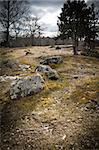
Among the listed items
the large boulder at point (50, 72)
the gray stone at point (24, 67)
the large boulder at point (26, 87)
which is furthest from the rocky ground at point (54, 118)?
the gray stone at point (24, 67)

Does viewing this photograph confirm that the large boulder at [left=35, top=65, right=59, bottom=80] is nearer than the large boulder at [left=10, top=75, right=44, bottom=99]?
No

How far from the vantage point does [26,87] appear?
14.4 m

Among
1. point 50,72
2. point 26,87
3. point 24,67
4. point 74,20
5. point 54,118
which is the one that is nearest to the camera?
point 54,118

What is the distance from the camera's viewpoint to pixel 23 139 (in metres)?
10.2

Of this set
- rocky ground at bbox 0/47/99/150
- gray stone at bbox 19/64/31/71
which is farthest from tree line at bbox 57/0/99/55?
rocky ground at bbox 0/47/99/150

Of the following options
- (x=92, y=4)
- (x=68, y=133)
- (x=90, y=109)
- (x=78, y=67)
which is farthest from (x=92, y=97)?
(x=92, y=4)

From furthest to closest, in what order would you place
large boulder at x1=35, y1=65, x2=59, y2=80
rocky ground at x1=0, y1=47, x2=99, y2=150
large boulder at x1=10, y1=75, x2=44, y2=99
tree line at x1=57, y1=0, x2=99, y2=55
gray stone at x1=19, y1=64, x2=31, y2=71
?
tree line at x1=57, y1=0, x2=99, y2=55, gray stone at x1=19, y1=64, x2=31, y2=71, large boulder at x1=35, y1=65, x2=59, y2=80, large boulder at x1=10, y1=75, x2=44, y2=99, rocky ground at x1=0, y1=47, x2=99, y2=150

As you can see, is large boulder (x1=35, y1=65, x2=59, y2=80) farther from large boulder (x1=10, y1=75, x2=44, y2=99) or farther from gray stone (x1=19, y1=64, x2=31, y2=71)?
gray stone (x1=19, y1=64, x2=31, y2=71)

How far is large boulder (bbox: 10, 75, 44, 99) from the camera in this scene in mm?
14297

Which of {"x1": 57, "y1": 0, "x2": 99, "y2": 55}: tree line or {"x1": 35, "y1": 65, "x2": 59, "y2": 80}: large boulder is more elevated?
{"x1": 57, "y1": 0, "x2": 99, "y2": 55}: tree line

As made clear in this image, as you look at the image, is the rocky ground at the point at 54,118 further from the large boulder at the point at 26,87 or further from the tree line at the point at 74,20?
the tree line at the point at 74,20

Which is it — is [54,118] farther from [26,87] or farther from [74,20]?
[74,20]

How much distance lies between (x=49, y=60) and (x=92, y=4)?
59.1ft

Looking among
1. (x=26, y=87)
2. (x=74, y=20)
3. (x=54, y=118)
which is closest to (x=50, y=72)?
(x=26, y=87)
